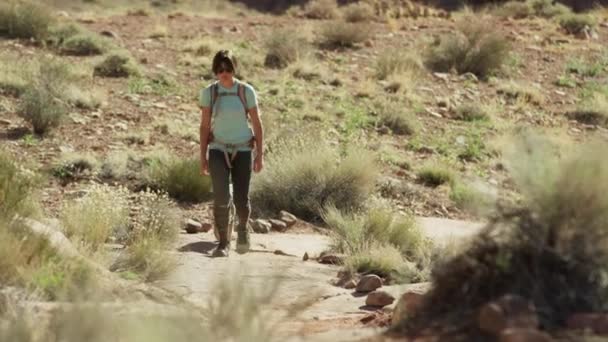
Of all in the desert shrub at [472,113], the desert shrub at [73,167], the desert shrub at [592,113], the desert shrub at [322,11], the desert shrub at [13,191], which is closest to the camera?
the desert shrub at [13,191]

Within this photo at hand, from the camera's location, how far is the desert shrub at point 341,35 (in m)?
25.0

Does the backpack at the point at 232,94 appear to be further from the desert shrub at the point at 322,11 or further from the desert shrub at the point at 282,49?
the desert shrub at the point at 322,11

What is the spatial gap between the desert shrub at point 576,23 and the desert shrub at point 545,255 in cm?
2482

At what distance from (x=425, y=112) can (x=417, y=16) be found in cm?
1652

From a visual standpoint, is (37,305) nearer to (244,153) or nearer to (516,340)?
(516,340)

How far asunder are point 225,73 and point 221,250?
66.0 inches

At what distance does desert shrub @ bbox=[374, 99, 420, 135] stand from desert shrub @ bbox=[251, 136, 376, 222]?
4.60 m

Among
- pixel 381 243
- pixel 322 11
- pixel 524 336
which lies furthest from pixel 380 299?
pixel 322 11

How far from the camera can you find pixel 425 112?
760 inches

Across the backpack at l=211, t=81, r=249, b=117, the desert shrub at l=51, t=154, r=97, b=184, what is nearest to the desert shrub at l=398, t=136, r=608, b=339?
the backpack at l=211, t=81, r=249, b=117

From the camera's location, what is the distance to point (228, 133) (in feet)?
29.5

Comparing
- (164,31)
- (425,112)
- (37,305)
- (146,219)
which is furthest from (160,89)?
(37,305)

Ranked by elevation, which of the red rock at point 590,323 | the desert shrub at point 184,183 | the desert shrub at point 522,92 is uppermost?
the red rock at point 590,323

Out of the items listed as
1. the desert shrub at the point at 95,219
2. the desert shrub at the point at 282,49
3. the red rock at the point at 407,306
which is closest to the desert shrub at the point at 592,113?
the desert shrub at the point at 282,49
